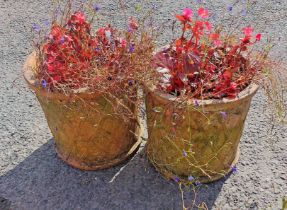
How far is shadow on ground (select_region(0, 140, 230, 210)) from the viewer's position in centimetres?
240

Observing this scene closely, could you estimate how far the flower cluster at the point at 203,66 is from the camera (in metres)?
2.06

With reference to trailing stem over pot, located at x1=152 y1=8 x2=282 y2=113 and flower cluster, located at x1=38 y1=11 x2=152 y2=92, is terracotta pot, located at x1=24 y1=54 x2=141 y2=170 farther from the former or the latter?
trailing stem over pot, located at x1=152 y1=8 x2=282 y2=113

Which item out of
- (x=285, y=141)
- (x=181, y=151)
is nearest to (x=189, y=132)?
(x=181, y=151)

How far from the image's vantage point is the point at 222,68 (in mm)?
2203

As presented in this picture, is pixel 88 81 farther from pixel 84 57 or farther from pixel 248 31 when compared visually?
pixel 248 31

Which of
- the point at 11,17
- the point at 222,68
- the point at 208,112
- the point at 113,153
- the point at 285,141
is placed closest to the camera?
the point at 208,112

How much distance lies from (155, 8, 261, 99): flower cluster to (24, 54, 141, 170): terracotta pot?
0.38 metres

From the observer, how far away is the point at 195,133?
2.14m

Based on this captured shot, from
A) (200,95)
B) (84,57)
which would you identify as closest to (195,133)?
(200,95)

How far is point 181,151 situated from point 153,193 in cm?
36

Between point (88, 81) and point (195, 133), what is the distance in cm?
61

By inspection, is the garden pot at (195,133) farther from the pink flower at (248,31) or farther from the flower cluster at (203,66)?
the pink flower at (248,31)

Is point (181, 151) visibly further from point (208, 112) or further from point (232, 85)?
point (232, 85)

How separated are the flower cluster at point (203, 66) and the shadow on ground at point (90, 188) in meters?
0.65
